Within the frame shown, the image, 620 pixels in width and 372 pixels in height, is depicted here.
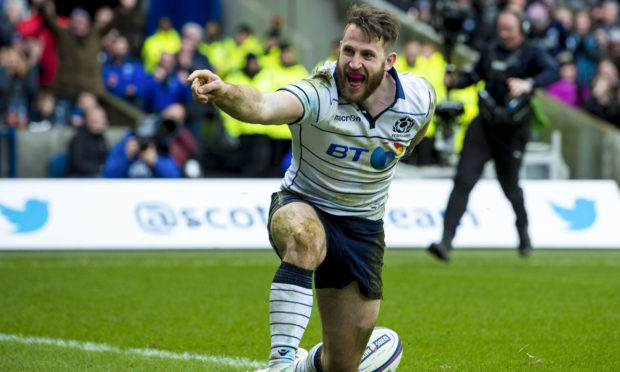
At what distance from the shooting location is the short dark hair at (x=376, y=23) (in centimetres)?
481

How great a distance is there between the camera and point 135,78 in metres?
17.2

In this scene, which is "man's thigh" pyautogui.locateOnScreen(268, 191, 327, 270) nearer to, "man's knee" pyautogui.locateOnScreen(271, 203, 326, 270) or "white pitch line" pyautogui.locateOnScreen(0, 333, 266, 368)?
"man's knee" pyautogui.locateOnScreen(271, 203, 326, 270)

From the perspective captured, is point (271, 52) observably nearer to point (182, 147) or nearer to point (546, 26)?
point (182, 147)

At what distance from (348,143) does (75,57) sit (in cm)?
1185

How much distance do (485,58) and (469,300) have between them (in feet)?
10.6

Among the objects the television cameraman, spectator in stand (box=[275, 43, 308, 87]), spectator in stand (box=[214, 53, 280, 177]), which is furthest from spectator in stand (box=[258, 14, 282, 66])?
the television cameraman

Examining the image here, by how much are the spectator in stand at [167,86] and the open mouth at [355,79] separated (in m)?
11.9

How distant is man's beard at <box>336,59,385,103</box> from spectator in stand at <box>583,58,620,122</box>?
1481cm

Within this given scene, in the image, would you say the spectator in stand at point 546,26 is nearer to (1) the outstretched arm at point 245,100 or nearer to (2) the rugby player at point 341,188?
(2) the rugby player at point 341,188

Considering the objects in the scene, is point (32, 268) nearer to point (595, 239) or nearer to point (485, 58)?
point (485, 58)

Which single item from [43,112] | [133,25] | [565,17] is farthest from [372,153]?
[133,25]

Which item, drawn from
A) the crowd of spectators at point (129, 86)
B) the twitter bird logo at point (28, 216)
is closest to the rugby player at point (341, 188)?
the twitter bird logo at point (28, 216)

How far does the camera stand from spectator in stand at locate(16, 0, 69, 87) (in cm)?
1602

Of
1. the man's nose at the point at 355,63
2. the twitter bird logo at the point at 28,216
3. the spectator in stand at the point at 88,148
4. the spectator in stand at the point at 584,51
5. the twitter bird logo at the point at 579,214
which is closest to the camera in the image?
the man's nose at the point at 355,63
